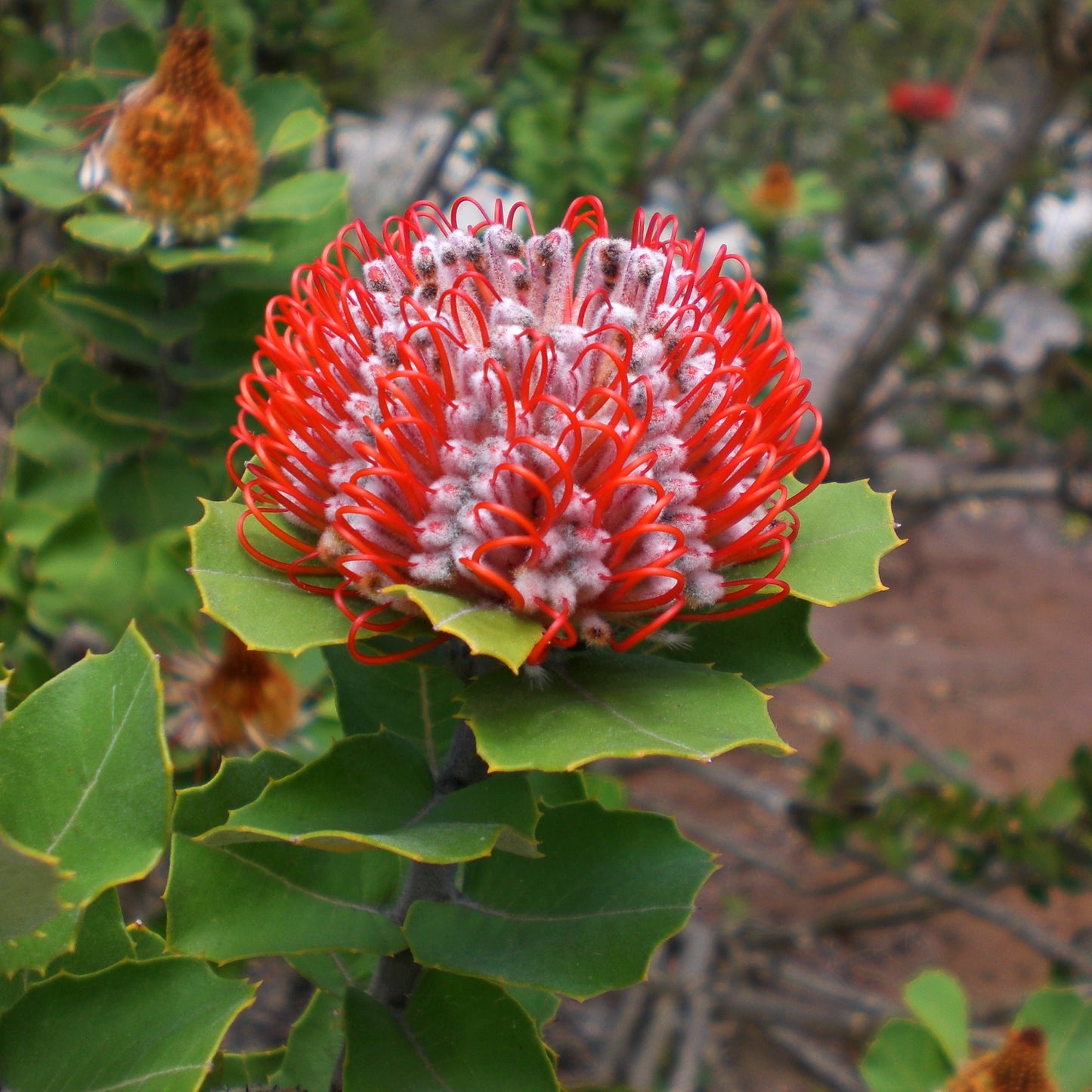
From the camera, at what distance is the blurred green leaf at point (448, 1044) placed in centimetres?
79

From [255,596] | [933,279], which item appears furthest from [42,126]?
[933,279]

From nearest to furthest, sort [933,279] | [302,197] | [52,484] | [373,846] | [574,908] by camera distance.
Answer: [373,846] < [574,908] < [302,197] < [52,484] < [933,279]

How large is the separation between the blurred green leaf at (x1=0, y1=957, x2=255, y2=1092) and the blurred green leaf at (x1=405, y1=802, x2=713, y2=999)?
0.57ft

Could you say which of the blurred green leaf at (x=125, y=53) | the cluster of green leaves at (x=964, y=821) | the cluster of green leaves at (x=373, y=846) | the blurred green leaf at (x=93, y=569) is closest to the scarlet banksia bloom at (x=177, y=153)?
the blurred green leaf at (x=125, y=53)

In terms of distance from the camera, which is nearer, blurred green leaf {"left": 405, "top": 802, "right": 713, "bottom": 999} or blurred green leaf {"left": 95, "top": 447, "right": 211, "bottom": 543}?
blurred green leaf {"left": 405, "top": 802, "right": 713, "bottom": 999}

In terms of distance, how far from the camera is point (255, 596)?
0.73 m

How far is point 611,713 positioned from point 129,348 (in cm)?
116

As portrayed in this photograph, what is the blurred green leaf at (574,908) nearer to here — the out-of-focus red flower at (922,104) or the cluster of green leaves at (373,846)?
the cluster of green leaves at (373,846)

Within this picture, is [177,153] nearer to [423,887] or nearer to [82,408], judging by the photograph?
[82,408]

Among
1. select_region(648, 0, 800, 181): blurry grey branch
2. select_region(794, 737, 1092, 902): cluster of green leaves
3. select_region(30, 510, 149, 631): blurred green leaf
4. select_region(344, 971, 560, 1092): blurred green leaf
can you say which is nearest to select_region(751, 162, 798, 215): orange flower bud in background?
select_region(648, 0, 800, 181): blurry grey branch

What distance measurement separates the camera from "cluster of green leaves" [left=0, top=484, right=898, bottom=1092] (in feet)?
2.23

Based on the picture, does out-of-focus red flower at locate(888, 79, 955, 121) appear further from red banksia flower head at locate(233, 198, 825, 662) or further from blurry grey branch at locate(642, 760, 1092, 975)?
red banksia flower head at locate(233, 198, 825, 662)

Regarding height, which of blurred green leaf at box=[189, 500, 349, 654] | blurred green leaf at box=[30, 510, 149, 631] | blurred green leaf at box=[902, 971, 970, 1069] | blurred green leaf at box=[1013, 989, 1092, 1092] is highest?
blurred green leaf at box=[189, 500, 349, 654]

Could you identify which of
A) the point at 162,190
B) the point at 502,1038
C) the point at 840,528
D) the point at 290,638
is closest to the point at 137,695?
the point at 290,638
